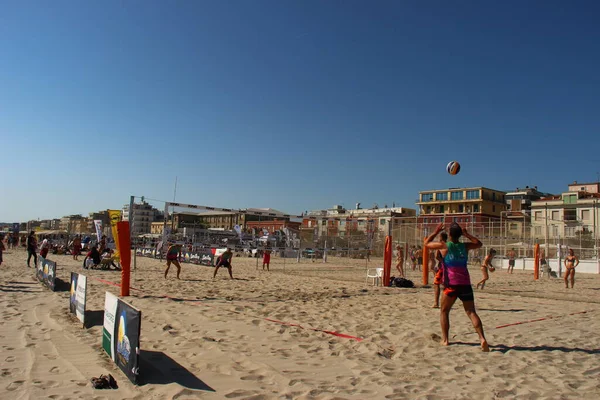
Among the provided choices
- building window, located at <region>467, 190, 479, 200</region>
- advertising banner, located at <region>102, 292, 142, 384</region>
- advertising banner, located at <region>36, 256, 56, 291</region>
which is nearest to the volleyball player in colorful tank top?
advertising banner, located at <region>102, 292, 142, 384</region>

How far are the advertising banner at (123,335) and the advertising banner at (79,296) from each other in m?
1.55

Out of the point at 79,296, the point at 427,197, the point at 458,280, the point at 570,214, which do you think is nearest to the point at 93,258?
the point at 79,296

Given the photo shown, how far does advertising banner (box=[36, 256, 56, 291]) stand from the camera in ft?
30.8

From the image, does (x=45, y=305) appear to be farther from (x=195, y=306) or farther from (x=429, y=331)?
(x=429, y=331)

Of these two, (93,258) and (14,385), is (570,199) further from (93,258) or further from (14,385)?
(14,385)

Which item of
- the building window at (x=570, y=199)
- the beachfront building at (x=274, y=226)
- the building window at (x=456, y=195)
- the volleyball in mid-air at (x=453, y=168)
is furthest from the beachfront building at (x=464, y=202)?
the volleyball in mid-air at (x=453, y=168)

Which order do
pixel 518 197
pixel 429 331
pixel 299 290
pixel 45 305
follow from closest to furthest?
pixel 429 331 < pixel 45 305 < pixel 299 290 < pixel 518 197

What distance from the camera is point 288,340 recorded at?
5.39 meters

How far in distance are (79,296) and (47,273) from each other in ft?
14.8

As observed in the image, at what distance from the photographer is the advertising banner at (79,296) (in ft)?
19.7

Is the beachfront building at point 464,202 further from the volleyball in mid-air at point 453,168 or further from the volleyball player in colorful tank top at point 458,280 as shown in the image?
the volleyball player in colorful tank top at point 458,280

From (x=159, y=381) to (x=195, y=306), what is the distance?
4.02 metres

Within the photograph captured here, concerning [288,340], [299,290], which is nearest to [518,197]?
[299,290]

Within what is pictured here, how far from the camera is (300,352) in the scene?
4.87 meters
